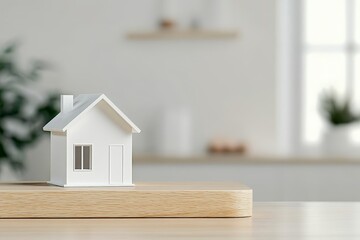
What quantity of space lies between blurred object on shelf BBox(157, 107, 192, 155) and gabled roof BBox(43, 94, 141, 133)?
2.83 metres

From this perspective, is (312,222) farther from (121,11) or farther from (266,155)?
(121,11)

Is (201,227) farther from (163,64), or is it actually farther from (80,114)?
(163,64)

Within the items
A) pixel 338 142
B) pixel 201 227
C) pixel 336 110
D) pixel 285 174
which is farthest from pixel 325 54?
pixel 201 227

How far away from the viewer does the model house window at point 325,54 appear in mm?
4805

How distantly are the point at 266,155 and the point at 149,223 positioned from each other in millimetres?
2997

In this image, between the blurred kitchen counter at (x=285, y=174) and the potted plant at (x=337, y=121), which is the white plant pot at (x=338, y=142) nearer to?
the potted plant at (x=337, y=121)

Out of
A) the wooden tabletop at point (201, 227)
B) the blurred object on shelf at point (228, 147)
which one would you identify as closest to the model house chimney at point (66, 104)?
the wooden tabletop at point (201, 227)

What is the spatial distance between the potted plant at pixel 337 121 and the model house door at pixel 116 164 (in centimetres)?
299

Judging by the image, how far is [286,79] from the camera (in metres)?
4.80

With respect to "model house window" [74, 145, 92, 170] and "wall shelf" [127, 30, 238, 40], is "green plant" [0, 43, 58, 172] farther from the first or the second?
"model house window" [74, 145, 92, 170]

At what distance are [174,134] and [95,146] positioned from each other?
295 centimetres

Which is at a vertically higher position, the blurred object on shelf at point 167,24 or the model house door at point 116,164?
the blurred object on shelf at point 167,24

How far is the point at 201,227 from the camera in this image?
133cm

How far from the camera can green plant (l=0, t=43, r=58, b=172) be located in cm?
430
